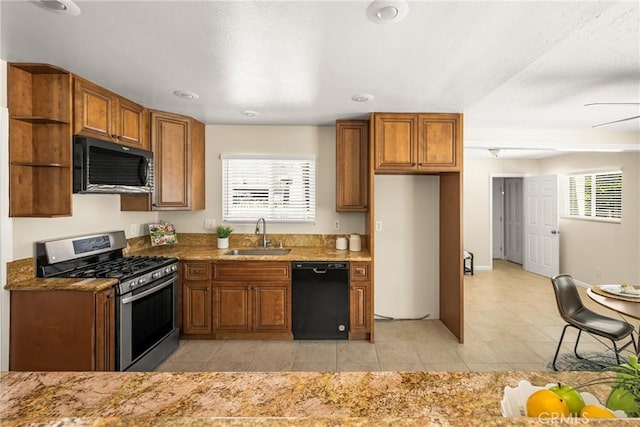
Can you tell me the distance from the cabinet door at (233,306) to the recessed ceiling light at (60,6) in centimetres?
244

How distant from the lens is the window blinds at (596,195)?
16.5 ft

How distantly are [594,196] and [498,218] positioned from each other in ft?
9.08

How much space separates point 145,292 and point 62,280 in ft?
1.84

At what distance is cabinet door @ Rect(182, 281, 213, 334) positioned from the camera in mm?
3299

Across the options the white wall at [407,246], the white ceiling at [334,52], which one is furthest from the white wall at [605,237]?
the white wall at [407,246]

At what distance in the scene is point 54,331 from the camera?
2.20 meters

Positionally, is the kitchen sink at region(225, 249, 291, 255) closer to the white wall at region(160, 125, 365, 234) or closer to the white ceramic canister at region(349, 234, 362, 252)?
the white wall at region(160, 125, 365, 234)

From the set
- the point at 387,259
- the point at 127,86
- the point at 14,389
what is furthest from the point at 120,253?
the point at 387,259

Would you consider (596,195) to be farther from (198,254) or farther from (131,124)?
(131,124)

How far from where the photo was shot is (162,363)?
289 centimetres

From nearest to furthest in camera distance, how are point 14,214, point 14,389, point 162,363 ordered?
1. point 14,389
2. point 14,214
3. point 162,363

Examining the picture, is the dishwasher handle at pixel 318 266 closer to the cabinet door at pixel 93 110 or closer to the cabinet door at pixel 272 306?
the cabinet door at pixel 272 306

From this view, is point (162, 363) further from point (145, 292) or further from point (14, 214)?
point (14, 214)

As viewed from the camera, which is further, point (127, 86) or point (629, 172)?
point (629, 172)
